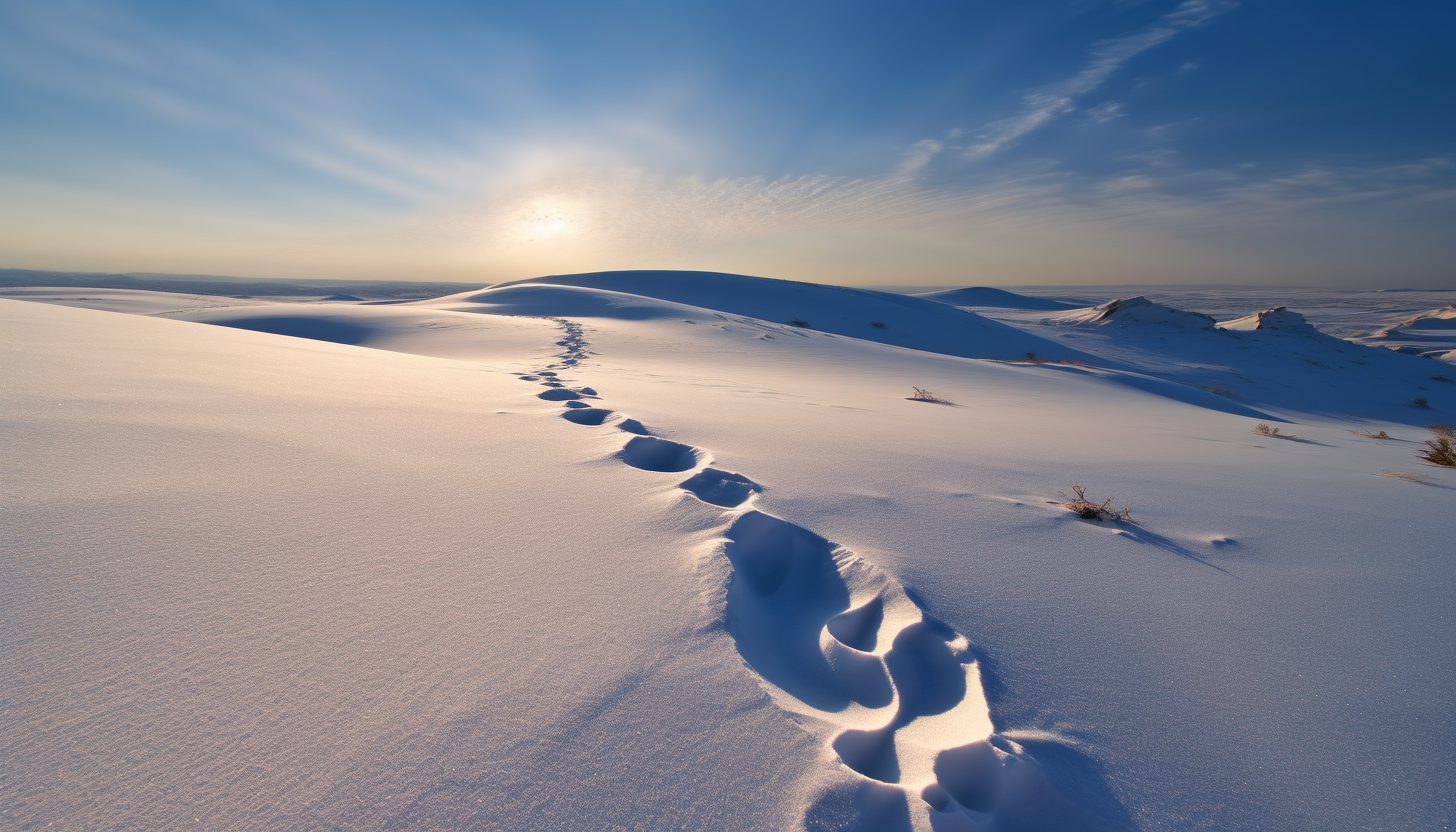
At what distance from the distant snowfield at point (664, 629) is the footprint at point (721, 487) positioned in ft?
0.06

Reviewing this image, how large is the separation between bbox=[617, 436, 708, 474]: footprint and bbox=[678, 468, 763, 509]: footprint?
0.18 m

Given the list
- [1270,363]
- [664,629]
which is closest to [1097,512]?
[664,629]

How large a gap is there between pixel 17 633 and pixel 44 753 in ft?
1.01

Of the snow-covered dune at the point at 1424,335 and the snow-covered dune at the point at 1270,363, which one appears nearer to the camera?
the snow-covered dune at the point at 1270,363

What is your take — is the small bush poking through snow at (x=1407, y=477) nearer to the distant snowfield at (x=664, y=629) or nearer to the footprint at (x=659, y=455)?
the distant snowfield at (x=664, y=629)

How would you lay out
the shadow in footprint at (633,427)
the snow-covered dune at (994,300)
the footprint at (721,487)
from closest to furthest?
the footprint at (721,487) < the shadow in footprint at (633,427) < the snow-covered dune at (994,300)

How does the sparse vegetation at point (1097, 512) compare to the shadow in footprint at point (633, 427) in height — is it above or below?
below

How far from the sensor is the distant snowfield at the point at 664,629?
770mm

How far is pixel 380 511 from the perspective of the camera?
4.99 ft

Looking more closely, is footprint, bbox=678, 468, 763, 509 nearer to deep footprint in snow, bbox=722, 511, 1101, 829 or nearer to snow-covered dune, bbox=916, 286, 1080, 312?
deep footprint in snow, bbox=722, 511, 1101, 829

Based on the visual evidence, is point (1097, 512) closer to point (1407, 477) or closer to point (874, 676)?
point (874, 676)

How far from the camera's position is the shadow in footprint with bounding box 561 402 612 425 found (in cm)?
290

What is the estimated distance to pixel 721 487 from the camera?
200 centimetres

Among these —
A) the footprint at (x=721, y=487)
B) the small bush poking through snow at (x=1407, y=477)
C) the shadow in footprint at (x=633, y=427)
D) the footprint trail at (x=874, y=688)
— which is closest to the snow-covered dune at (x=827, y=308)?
the shadow in footprint at (x=633, y=427)
